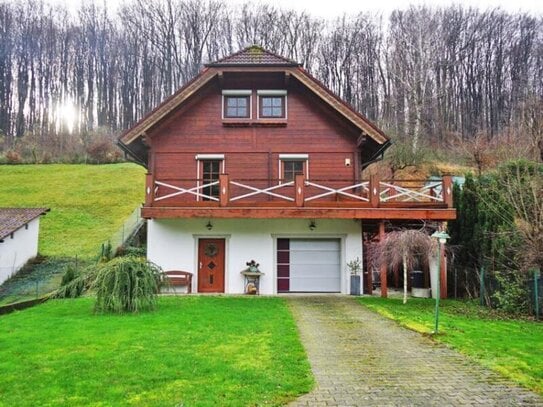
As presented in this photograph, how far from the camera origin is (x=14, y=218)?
17.8 meters

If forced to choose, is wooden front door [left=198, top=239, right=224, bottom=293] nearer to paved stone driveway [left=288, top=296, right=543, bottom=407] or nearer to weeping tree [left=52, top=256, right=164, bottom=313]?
weeping tree [left=52, top=256, right=164, bottom=313]

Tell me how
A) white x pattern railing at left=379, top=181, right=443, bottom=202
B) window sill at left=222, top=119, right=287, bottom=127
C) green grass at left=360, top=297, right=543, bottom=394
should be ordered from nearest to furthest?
green grass at left=360, top=297, right=543, bottom=394
white x pattern railing at left=379, top=181, right=443, bottom=202
window sill at left=222, top=119, right=287, bottom=127

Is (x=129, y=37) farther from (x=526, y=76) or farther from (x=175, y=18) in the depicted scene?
(x=526, y=76)

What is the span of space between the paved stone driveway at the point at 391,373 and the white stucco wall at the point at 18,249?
1264 centimetres

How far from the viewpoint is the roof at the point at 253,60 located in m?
15.1

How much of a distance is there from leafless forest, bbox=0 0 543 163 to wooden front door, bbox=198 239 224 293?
2488 cm

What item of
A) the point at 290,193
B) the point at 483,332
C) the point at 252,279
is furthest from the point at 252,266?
the point at 483,332

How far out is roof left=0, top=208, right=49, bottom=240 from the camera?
16.4 meters

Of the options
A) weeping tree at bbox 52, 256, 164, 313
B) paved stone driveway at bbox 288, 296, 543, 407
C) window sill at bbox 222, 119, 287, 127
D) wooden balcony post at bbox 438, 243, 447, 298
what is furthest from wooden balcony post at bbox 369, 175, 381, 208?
weeping tree at bbox 52, 256, 164, 313

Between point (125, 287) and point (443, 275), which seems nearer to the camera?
point (125, 287)

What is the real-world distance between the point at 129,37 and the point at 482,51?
3516 centimetres

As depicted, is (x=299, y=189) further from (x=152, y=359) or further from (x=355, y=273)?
(x=152, y=359)

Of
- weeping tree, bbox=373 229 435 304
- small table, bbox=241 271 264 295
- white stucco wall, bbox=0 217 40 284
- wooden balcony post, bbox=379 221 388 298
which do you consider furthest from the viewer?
white stucco wall, bbox=0 217 40 284

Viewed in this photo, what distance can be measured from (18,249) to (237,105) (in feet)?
33.8
